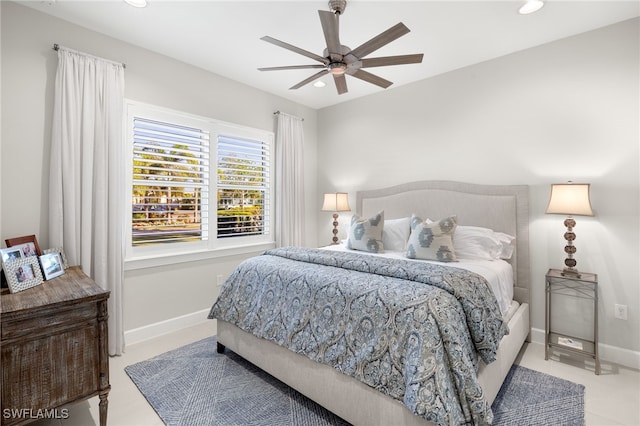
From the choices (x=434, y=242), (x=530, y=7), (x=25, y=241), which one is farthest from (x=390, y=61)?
(x=25, y=241)

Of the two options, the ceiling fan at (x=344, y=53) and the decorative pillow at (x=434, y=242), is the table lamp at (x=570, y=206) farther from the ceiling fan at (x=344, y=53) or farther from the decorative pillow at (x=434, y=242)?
the ceiling fan at (x=344, y=53)

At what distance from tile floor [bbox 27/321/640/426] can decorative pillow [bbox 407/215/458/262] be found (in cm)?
107

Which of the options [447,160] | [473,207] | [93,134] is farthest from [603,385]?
[93,134]

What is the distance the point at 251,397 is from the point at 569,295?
9.47 feet

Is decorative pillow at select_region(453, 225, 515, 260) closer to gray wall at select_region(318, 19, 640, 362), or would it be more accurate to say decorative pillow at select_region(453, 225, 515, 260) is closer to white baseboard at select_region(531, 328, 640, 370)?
gray wall at select_region(318, 19, 640, 362)

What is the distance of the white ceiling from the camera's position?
7.67ft

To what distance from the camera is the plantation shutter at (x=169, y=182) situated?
9.86 feet

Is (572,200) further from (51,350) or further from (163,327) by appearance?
(163,327)

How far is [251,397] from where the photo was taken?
2076 millimetres

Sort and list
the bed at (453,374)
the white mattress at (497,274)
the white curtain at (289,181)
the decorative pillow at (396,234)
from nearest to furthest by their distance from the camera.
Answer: the bed at (453,374), the white mattress at (497,274), the decorative pillow at (396,234), the white curtain at (289,181)

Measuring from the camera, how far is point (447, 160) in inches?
140

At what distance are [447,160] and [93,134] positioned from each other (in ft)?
11.6

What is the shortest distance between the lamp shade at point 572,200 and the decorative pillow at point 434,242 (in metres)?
0.81

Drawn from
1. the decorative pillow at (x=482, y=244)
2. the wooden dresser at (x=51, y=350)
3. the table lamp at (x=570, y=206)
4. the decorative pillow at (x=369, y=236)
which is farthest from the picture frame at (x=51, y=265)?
the table lamp at (x=570, y=206)
